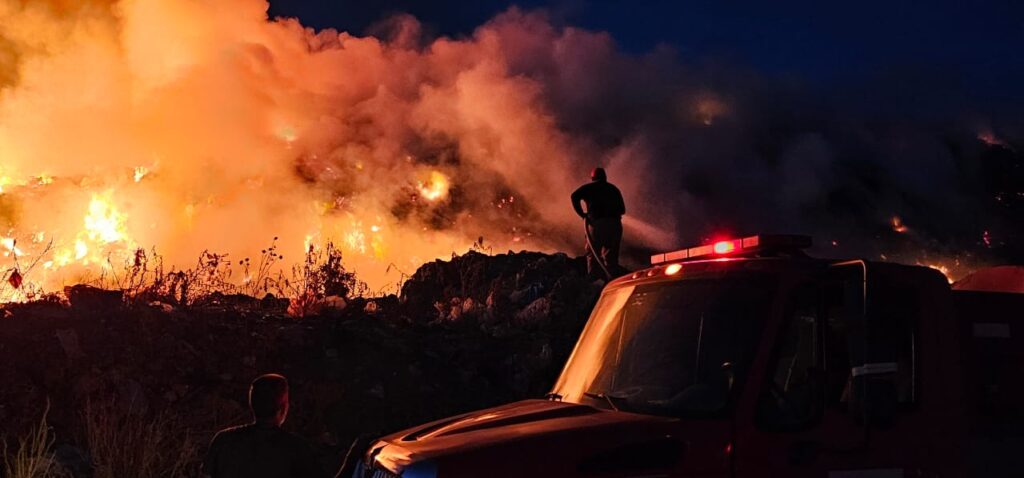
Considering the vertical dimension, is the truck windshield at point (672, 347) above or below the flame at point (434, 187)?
below

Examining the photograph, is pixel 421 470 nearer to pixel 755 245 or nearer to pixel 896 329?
pixel 755 245

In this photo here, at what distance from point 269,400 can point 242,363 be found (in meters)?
4.64

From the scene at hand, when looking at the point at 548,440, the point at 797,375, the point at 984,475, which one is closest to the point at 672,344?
the point at 797,375

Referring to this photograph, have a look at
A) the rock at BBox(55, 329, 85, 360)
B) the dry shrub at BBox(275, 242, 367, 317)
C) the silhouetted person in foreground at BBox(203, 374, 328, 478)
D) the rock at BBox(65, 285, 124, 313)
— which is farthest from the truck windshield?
the dry shrub at BBox(275, 242, 367, 317)

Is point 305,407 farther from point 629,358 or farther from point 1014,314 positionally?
point 1014,314

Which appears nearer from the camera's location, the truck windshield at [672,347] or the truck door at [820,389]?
the truck door at [820,389]

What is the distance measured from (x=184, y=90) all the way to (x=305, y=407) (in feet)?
37.5

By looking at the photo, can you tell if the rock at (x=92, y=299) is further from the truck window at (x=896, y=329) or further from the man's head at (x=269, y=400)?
the truck window at (x=896, y=329)

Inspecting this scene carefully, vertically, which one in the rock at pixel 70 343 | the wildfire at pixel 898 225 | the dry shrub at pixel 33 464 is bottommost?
the dry shrub at pixel 33 464

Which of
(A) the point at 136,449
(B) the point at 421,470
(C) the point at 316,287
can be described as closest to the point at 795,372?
(B) the point at 421,470

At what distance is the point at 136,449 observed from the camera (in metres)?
6.67

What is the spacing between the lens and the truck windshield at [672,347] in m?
3.43

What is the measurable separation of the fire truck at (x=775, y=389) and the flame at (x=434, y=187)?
51.3ft

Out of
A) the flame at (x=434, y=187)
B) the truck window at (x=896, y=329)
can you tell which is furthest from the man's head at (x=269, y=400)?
the flame at (x=434, y=187)
